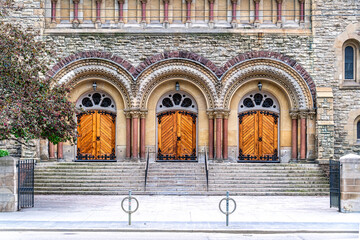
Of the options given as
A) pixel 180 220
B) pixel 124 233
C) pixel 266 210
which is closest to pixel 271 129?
pixel 266 210

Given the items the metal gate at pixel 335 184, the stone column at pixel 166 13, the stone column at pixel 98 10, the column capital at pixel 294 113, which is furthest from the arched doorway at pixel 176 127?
the metal gate at pixel 335 184

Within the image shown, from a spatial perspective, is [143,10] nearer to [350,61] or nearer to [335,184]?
[350,61]

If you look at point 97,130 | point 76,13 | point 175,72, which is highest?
point 76,13

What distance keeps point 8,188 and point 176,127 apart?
10.9 m

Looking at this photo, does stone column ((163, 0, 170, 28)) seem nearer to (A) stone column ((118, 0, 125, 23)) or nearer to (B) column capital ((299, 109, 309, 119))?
(A) stone column ((118, 0, 125, 23))

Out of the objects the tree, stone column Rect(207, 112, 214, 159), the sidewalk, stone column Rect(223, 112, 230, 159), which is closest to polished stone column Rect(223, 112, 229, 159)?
stone column Rect(223, 112, 230, 159)

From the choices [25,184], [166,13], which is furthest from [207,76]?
[25,184]

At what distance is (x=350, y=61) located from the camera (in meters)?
25.4

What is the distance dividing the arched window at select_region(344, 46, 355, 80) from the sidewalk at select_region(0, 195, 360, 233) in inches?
288

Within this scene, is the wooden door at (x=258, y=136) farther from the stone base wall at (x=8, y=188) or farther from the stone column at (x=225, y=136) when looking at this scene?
the stone base wall at (x=8, y=188)

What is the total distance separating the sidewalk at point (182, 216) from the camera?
13422mm

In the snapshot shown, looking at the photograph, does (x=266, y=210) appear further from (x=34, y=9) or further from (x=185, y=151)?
(x=34, y=9)

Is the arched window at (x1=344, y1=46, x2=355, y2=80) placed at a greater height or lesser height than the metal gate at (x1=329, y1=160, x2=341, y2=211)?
greater

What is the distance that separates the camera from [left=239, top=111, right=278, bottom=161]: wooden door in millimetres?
25594
